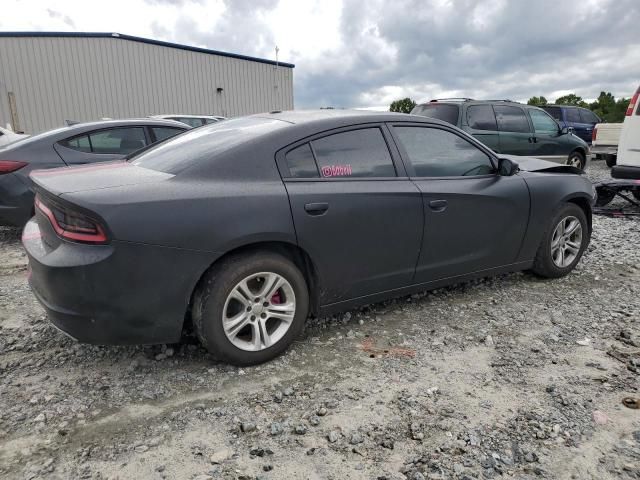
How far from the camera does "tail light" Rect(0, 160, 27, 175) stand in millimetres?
5211

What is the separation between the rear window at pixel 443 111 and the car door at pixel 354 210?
5901 millimetres

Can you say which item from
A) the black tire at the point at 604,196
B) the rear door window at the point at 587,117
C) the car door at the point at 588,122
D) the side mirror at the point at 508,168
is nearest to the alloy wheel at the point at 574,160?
the black tire at the point at 604,196

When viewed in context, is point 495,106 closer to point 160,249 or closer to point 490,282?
point 490,282

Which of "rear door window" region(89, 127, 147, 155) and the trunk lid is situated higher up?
"rear door window" region(89, 127, 147, 155)

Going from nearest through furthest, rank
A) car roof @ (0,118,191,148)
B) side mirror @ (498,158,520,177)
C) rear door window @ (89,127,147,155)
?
side mirror @ (498,158,520,177)
car roof @ (0,118,191,148)
rear door window @ (89,127,147,155)

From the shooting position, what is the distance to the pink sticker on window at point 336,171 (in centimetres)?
311

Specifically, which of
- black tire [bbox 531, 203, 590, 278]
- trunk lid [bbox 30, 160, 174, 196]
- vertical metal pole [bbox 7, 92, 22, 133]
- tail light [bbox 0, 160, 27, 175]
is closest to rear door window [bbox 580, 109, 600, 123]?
black tire [bbox 531, 203, 590, 278]

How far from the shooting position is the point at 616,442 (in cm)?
231

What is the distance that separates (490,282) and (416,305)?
96 cm

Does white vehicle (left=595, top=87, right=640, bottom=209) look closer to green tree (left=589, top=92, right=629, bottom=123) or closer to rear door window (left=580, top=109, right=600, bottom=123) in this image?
rear door window (left=580, top=109, right=600, bottom=123)

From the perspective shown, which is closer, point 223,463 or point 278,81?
point 223,463

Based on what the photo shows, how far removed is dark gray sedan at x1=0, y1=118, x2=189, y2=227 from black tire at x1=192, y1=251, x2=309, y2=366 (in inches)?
132

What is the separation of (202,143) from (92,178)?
72 centimetres

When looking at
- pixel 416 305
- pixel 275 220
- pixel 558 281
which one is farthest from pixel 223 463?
pixel 558 281
